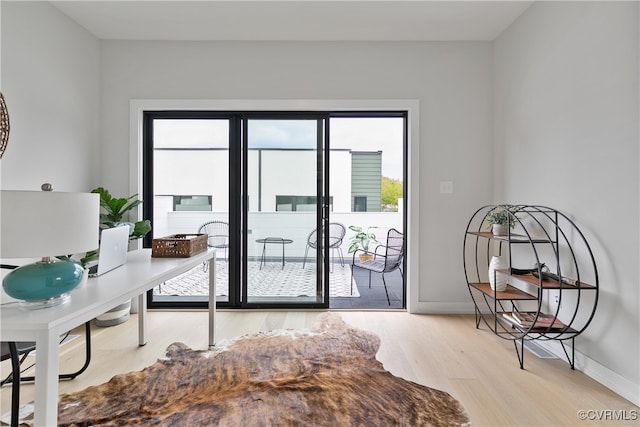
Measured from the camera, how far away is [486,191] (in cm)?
322

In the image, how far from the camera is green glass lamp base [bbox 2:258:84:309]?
1.17m

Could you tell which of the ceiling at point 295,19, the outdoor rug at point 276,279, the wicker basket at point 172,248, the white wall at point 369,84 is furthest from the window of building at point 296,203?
the ceiling at point 295,19

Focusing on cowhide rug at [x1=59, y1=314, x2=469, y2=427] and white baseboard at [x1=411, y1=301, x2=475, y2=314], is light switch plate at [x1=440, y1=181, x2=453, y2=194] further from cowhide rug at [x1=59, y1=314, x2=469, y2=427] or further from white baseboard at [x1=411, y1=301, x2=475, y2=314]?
cowhide rug at [x1=59, y1=314, x2=469, y2=427]

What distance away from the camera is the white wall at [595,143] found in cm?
184

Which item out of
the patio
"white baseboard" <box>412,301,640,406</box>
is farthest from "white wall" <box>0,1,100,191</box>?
"white baseboard" <box>412,301,640,406</box>

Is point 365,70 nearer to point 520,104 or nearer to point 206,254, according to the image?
point 520,104

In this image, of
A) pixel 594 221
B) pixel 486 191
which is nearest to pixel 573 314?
pixel 594 221

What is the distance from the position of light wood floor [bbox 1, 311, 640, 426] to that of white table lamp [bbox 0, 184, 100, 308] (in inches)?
43.3

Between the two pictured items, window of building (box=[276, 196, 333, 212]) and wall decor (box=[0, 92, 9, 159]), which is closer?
wall decor (box=[0, 92, 9, 159])

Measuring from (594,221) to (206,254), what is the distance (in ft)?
8.33

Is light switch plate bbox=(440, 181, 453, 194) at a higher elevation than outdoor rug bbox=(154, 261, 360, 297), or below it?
higher

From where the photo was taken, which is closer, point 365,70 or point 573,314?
point 573,314

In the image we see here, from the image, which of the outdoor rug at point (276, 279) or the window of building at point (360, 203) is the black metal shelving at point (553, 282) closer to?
the outdoor rug at point (276, 279)

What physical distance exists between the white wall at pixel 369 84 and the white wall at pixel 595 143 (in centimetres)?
50
